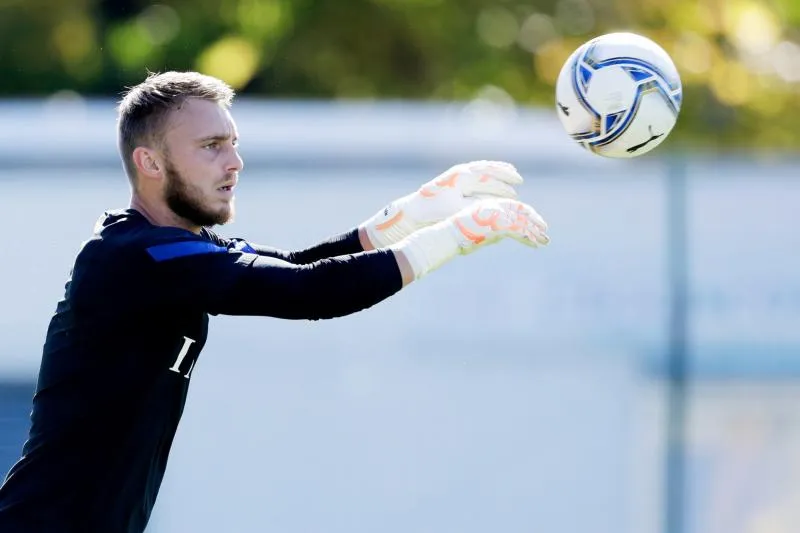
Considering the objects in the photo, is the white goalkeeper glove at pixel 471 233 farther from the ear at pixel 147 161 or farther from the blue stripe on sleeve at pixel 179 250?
the ear at pixel 147 161

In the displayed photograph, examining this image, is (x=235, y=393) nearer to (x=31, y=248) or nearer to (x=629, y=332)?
(x=31, y=248)

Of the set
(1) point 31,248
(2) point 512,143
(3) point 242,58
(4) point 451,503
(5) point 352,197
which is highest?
(3) point 242,58

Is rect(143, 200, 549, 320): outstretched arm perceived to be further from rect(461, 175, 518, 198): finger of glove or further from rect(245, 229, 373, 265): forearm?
rect(245, 229, 373, 265): forearm

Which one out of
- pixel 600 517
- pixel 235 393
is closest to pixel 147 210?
pixel 235 393

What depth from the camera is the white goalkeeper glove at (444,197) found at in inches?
174

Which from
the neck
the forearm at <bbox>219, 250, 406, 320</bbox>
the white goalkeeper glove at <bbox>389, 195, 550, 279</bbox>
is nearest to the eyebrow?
the neck

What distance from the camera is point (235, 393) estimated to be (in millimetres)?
5934

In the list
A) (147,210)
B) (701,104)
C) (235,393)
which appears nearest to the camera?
(147,210)

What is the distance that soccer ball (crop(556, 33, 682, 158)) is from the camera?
15.1 ft

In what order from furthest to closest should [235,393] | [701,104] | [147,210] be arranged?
[701,104] → [235,393] → [147,210]

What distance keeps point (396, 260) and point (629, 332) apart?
255 cm

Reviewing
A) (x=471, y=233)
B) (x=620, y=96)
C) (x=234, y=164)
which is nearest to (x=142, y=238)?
(x=234, y=164)

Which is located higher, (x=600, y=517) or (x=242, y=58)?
(x=242, y=58)

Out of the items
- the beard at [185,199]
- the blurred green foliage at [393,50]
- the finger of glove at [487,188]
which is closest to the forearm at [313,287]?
the beard at [185,199]
